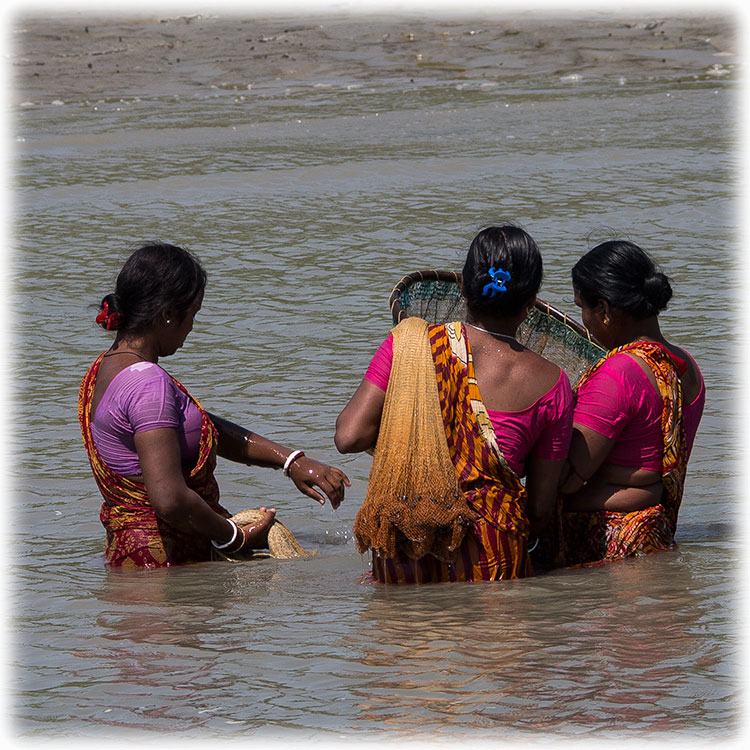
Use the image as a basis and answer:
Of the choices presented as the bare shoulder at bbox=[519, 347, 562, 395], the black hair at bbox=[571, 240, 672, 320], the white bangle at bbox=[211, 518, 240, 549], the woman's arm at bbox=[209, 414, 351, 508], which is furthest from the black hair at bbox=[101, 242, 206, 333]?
the black hair at bbox=[571, 240, 672, 320]

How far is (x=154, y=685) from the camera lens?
3492 millimetres

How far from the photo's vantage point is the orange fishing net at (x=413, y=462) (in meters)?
3.86

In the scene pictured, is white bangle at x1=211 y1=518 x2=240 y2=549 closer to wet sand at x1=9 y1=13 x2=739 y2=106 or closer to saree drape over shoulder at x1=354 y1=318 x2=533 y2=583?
saree drape over shoulder at x1=354 y1=318 x2=533 y2=583

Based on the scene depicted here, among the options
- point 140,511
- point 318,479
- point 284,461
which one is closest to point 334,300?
point 284,461

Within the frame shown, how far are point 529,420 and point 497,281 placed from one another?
430 millimetres

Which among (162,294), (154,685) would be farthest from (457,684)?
(162,294)

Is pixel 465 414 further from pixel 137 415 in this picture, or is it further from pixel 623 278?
pixel 137 415

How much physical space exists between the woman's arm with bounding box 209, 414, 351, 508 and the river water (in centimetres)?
35

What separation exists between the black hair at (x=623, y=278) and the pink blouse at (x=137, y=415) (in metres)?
1.33

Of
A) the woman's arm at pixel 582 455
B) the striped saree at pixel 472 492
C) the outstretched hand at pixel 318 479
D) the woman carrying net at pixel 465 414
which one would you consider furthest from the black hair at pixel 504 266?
the outstretched hand at pixel 318 479

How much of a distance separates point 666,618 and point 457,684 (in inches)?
32.9

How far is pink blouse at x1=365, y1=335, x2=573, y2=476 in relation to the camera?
387 cm

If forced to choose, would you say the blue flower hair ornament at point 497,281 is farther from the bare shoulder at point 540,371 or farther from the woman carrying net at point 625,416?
the woman carrying net at point 625,416

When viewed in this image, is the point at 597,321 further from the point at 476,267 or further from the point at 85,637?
the point at 85,637
